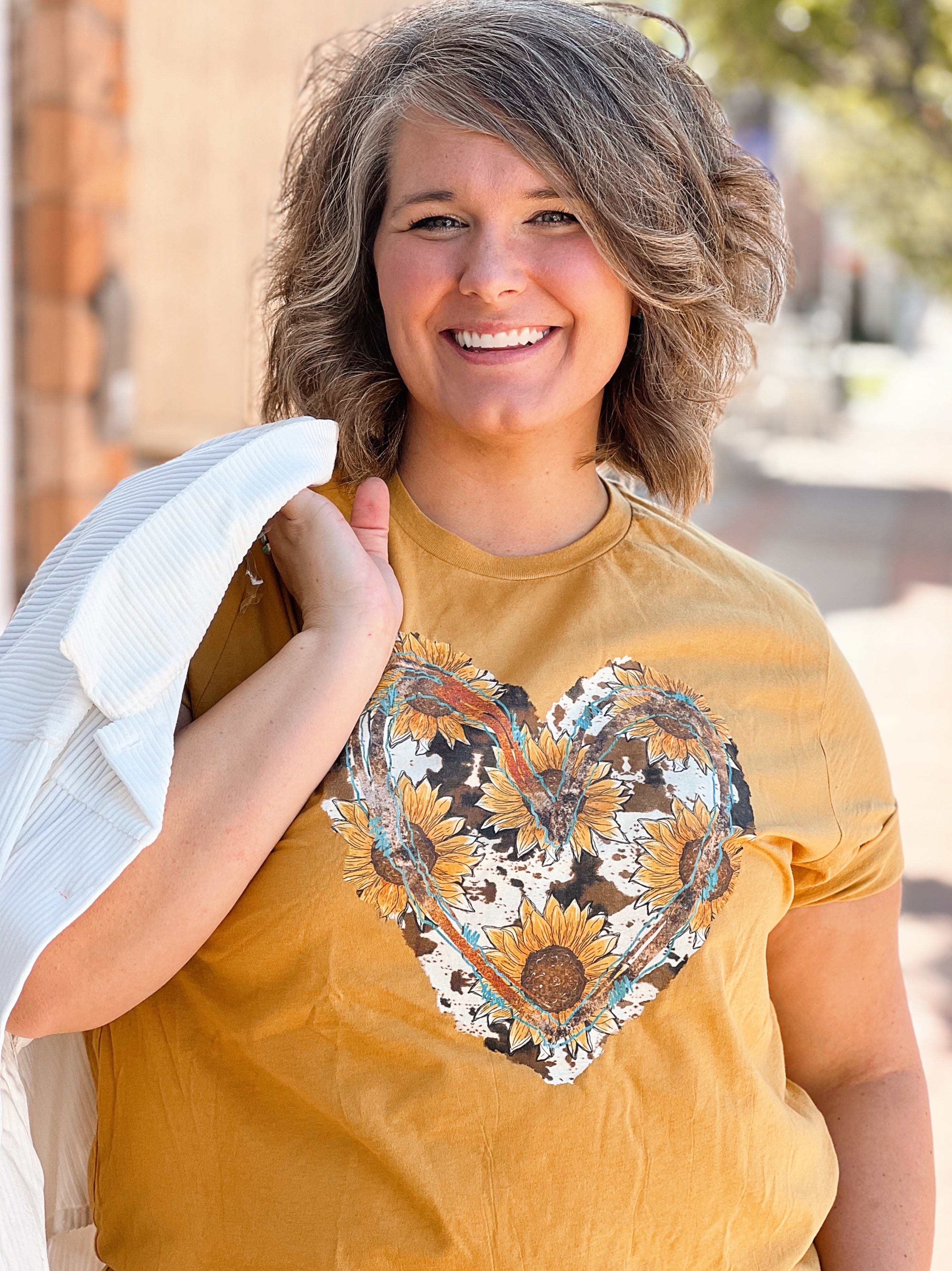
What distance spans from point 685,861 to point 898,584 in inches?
351

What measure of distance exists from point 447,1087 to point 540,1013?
0.39 ft

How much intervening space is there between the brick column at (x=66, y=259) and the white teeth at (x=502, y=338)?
112 inches

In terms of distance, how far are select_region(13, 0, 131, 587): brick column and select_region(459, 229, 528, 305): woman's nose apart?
2.88 meters

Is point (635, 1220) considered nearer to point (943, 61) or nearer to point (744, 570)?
point (744, 570)

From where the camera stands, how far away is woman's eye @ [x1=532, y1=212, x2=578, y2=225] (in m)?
1.56

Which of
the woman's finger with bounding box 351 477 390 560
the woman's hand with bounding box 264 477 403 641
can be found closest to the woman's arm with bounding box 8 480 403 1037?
the woman's hand with bounding box 264 477 403 641

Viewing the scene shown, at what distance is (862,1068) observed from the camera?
1.71m

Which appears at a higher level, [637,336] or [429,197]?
[429,197]

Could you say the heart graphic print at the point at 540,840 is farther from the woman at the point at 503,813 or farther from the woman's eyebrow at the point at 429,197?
the woman's eyebrow at the point at 429,197

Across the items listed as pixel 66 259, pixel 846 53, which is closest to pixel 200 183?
pixel 66 259

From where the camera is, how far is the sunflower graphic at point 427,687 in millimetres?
1471

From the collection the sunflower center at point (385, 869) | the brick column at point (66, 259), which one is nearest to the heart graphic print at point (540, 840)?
the sunflower center at point (385, 869)

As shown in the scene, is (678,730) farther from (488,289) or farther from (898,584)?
(898,584)

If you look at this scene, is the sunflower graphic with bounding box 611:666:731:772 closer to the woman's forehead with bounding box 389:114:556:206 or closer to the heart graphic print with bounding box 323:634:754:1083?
the heart graphic print with bounding box 323:634:754:1083
